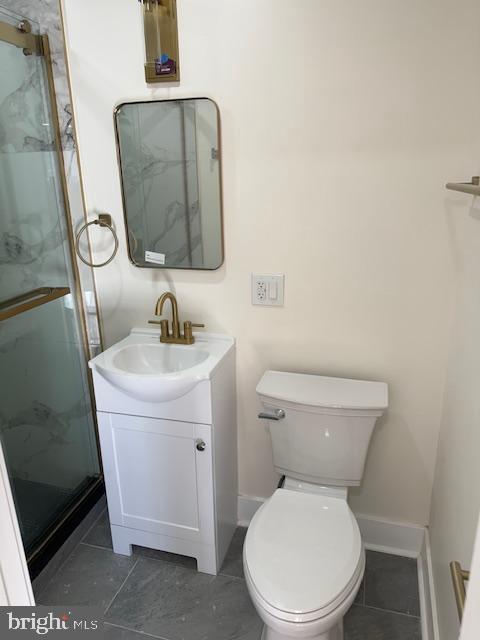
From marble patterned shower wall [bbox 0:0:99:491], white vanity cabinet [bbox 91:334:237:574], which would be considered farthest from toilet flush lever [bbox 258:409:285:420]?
marble patterned shower wall [bbox 0:0:99:491]

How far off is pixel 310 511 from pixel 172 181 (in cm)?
132

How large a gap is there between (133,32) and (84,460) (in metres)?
1.84

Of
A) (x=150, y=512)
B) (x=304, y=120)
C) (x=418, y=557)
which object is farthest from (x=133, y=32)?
(x=418, y=557)

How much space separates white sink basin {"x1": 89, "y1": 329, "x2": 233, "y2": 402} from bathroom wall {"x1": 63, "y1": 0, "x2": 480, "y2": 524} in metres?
0.15

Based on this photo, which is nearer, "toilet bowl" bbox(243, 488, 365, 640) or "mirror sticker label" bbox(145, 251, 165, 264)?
"toilet bowl" bbox(243, 488, 365, 640)

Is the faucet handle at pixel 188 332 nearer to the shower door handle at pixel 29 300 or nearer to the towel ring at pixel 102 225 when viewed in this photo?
the towel ring at pixel 102 225

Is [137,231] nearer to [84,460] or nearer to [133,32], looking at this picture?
[133,32]

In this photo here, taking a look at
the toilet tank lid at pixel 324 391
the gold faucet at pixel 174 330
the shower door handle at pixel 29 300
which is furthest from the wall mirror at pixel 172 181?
the toilet tank lid at pixel 324 391

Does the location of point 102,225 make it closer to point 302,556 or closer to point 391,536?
point 302,556

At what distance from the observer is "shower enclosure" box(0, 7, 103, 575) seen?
5.65 feet

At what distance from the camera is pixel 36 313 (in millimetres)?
1869

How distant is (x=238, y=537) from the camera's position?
208cm

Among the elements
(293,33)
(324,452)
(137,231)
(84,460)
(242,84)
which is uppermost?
(293,33)

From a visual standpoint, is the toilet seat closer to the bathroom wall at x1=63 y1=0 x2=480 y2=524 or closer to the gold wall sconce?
the bathroom wall at x1=63 y1=0 x2=480 y2=524
